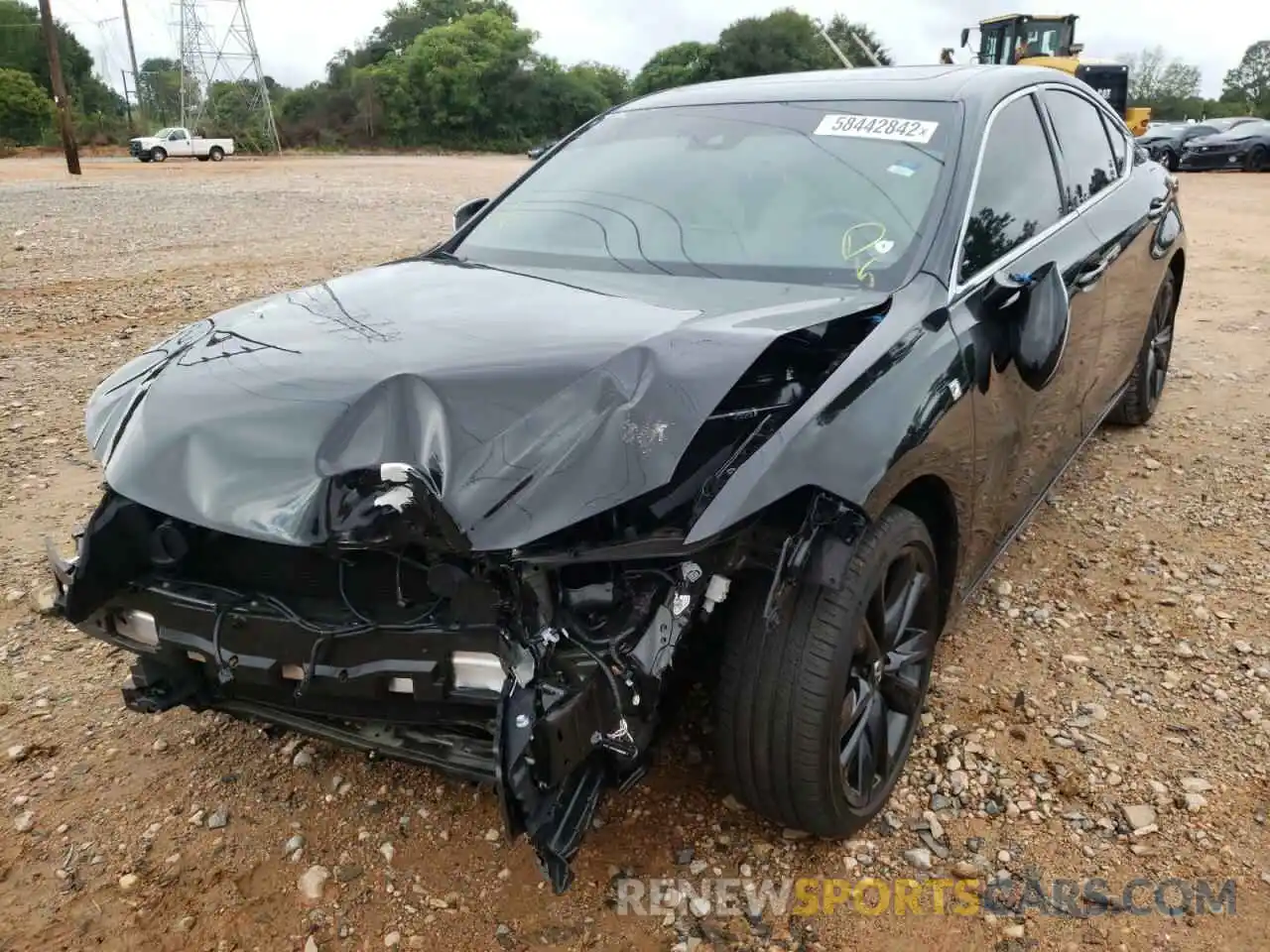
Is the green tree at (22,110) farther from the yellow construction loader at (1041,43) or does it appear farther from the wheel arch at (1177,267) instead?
the wheel arch at (1177,267)

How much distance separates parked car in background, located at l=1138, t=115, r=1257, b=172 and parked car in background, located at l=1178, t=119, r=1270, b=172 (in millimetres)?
260

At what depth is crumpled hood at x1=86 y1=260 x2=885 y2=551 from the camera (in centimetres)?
182

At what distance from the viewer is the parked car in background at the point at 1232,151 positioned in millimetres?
20750

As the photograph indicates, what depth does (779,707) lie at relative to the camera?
199cm

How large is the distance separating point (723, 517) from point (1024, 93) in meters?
2.35

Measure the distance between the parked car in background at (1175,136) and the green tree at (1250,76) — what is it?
187 ft

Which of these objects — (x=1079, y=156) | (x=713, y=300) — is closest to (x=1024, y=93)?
(x=1079, y=156)

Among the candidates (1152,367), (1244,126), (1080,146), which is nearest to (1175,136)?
(1244,126)

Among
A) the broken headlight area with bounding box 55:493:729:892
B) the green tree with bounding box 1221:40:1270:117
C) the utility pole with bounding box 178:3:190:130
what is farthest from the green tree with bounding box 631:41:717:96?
the broken headlight area with bounding box 55:493:729:892

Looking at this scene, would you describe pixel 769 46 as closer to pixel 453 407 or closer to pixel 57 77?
pixel 57 77

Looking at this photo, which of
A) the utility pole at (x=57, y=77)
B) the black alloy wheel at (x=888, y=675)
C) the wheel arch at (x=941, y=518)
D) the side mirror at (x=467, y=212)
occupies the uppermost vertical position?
the utility pole at (x=57, y=77)

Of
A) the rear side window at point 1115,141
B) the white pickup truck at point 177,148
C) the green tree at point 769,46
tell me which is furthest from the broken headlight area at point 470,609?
the green tree at point 769,46

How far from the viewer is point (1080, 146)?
12.1 feet

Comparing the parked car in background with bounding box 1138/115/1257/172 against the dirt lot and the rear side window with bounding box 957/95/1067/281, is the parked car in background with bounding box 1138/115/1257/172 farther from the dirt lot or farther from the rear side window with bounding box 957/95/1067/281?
the dirt lot
